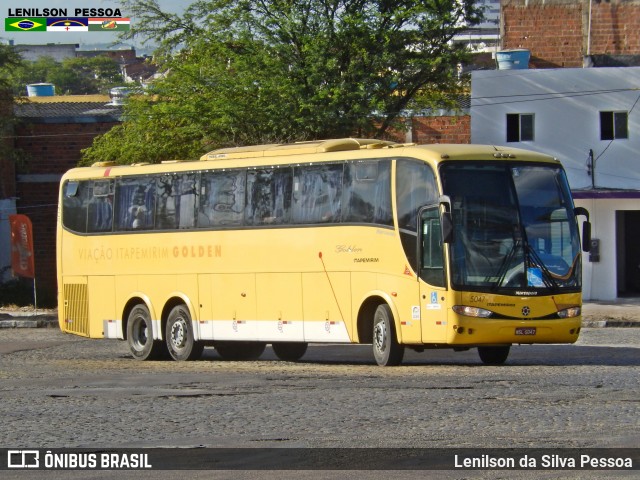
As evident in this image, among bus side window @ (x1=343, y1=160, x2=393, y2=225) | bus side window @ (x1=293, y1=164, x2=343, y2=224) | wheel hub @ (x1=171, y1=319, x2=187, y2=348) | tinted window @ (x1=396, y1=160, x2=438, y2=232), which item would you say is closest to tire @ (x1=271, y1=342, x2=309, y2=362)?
wheel hub @ (x1=171, y1=319, x2=187, y2=348)

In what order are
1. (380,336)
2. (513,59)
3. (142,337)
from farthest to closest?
1. (513,59)
2. (142,337)
3. (380,336)

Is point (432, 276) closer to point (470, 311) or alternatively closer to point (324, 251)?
point (470, 311)

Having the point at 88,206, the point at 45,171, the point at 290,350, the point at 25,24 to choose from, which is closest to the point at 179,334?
the point at 290,350

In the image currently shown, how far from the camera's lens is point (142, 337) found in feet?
82.1

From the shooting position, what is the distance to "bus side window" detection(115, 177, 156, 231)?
2486 centimetres

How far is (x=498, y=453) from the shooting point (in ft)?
34.1

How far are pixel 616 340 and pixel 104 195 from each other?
10634 mm

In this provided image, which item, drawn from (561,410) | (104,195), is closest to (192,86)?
(104,195)

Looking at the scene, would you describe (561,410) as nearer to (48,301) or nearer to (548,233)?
(548,233)

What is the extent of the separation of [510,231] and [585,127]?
21.6 m

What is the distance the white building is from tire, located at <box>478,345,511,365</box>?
62.7 feet

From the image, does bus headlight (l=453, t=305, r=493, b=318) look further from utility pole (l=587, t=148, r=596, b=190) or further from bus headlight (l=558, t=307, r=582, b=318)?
utility pole (l=587, t=148, r=596, b=190)

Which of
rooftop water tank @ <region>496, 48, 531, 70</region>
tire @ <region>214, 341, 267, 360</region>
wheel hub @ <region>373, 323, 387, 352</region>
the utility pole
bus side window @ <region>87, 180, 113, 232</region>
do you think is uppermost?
rooftop water tank @ <region>496, 48, 531, 70</region>

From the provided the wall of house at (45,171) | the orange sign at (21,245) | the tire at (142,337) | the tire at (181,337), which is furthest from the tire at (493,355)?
the wall of house at (45,171)
